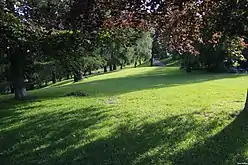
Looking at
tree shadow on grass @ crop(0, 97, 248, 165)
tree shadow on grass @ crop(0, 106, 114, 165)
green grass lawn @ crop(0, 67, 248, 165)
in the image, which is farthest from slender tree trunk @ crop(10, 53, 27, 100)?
tree shadow on grass @ crop(0, 97, 248, 165)

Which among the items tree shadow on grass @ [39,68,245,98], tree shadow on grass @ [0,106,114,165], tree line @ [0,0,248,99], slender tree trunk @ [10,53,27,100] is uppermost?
tree line @ [0,0,248,99]

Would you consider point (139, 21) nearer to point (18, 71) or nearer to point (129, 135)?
point (129, 135)

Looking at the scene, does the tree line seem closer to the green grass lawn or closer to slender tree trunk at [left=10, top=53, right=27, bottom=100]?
the green grass lawn

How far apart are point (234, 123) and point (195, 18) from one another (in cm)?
343

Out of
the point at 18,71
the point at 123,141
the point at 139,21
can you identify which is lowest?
the point at 123,141

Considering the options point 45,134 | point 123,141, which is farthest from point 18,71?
point 123,141

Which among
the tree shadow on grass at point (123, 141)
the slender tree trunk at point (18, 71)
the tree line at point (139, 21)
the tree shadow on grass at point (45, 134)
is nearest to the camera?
the tree line at point (139, 21)

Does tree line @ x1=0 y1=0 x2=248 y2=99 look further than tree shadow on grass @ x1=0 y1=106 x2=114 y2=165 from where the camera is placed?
No

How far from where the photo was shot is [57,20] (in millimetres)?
9516

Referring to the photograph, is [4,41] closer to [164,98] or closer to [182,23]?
[182,23]

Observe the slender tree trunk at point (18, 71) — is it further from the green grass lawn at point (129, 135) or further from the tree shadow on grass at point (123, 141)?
the tree shadow on grass at point (123, 141)

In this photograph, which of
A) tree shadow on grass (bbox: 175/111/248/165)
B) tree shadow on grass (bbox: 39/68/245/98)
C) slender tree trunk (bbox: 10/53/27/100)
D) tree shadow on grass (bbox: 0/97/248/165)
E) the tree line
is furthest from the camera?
tree shadow on grass (bbox: 39/68/245/98)

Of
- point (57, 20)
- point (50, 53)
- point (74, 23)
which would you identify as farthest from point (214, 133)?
point (50, 53)

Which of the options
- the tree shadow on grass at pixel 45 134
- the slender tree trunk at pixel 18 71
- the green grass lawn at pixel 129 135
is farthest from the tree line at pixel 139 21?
the slender tree trunk at pixel 18 71
